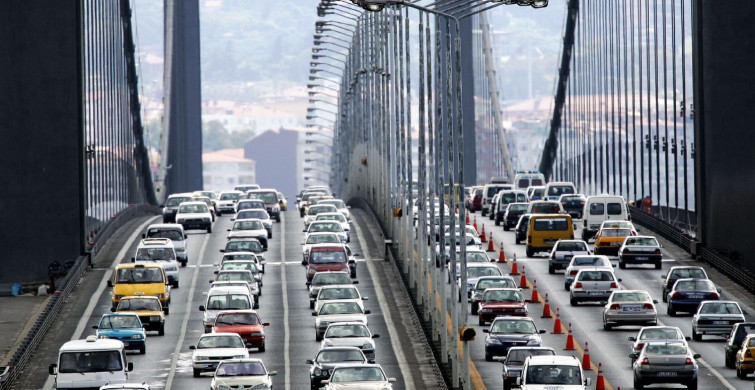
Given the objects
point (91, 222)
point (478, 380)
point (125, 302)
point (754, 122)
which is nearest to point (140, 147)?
point (91, 222)

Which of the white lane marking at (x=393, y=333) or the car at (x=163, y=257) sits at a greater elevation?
the car at (x=163, y=257)

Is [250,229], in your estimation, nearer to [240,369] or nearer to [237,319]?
[237,319]

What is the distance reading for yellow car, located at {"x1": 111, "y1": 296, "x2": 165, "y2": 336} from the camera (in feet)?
161

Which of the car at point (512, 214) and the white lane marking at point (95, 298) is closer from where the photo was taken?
the white lane marking at point (95, 298)

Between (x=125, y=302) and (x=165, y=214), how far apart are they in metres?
39.4

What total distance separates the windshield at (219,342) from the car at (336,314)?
622 cm

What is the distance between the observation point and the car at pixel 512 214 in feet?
276

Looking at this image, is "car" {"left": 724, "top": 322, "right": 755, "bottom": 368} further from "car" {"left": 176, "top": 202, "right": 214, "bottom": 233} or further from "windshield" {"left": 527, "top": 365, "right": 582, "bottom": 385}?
"car" {"left": 176, "top": 202, "right": 214, "bottom": 233}

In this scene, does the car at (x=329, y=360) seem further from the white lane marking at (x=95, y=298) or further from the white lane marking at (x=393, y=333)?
the white lane marking at (x=95, y=298)

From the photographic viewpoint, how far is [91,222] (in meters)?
83.1

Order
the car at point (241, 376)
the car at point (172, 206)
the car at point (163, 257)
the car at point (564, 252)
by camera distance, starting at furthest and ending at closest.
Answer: the car at point (172, 206)
the car at point (564, 252)
the car at point (163, 257)
the car at point (241, 376)

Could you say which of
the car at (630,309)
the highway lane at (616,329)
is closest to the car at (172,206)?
the highway lane at (616,329)

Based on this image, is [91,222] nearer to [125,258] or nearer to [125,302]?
[125,258]

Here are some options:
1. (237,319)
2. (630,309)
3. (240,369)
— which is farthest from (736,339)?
(237,319)
